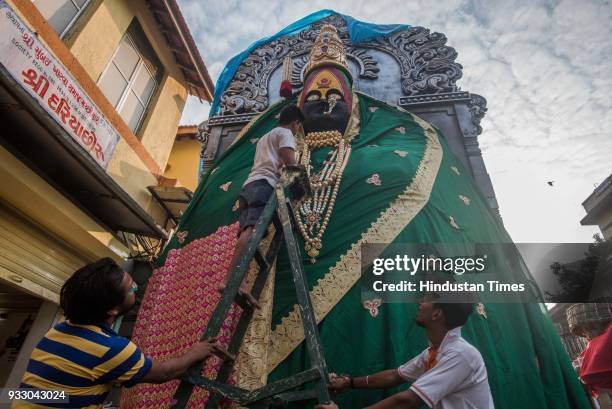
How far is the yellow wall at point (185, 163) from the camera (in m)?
10.5

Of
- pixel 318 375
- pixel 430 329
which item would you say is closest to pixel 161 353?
pixel 318 375

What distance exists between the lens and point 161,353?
280 centimetres

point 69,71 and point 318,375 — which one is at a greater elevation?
point 69,71

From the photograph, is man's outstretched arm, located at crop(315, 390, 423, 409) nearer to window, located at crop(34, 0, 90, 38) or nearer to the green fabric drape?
the green fabric drape

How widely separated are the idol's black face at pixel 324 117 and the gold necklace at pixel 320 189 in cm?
14

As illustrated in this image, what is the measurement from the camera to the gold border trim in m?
2.46

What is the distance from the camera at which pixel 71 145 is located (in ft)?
13.5

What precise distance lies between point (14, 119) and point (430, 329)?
15.0 ft

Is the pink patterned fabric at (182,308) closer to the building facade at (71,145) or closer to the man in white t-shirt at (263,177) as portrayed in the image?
the man in white t-shirt at (263,177)

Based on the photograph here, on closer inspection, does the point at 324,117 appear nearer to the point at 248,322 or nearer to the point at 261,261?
the point at 261,261

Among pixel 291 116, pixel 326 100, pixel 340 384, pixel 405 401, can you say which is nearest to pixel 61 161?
pixel 291 116

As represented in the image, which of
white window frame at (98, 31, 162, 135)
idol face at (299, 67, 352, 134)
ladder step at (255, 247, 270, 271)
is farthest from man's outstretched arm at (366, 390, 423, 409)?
white window frame at (98, 31, 162, 135)

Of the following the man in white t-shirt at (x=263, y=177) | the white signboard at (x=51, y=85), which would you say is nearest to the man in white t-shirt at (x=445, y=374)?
the man in white t-shirt at (x=263, y=177)

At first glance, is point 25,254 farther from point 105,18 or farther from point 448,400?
point 448,400
